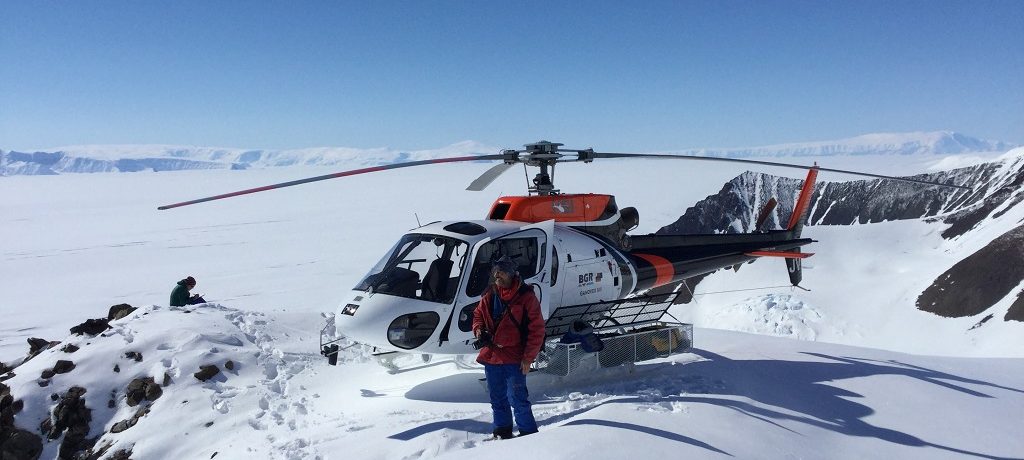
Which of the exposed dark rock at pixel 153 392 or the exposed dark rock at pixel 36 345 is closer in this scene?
the exposed dark rock at pixel 153 392

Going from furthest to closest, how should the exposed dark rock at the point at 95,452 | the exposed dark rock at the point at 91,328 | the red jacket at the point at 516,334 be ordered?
the exposed dark rock at the point at 91,328 < the exposed dark rock at the point at 95,452 < the red jacket at the point at 516,334

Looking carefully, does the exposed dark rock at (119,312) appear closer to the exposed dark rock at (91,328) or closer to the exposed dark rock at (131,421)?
the exposed dark rock at (91,328)

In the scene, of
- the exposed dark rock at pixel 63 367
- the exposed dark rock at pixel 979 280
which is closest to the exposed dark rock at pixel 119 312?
the exposed dark rock at pixel 63 367

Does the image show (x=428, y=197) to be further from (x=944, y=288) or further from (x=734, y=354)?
(x=734, y=354)

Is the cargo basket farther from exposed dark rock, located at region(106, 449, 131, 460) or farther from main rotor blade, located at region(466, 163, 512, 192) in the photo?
exposed dark rock, located at region(106, 449, 131, 460)

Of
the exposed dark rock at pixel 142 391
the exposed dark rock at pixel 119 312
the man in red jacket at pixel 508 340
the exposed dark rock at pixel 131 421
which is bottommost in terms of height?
the exposed dark rock at pixel 131 421

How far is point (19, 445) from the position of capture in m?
7.33

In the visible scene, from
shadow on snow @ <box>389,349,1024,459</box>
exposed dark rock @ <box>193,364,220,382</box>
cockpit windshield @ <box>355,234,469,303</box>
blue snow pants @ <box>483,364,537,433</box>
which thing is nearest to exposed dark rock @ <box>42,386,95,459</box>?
exposed dark rock @ <box>193,364,220,382</box>

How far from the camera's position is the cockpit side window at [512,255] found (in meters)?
6.83

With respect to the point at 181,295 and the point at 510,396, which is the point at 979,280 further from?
the point at 181,295

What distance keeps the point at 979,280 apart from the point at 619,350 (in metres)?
43.0

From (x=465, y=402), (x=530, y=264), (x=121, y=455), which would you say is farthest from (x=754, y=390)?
(x=121, y=455)

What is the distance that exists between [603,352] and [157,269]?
34.7 m

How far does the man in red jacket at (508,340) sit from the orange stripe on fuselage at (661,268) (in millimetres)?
4182
